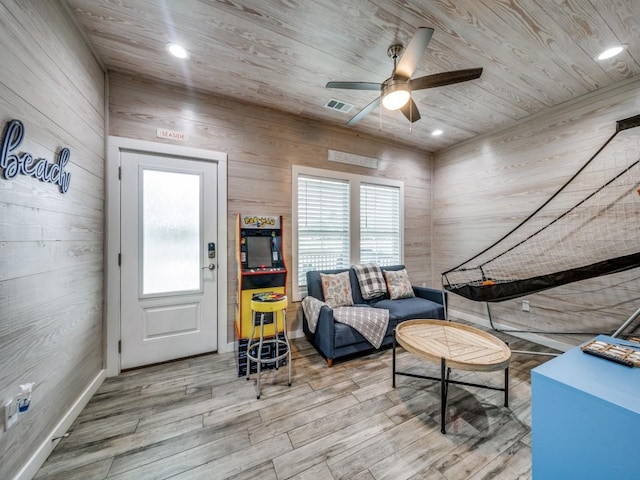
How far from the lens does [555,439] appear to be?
1079 millimetres

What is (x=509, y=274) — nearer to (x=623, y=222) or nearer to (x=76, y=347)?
(x=623, y=222)

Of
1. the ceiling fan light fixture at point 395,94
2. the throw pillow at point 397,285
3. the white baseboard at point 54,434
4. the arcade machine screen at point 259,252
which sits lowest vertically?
the white baseboard at point 54,434

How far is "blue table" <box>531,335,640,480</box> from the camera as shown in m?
0.91

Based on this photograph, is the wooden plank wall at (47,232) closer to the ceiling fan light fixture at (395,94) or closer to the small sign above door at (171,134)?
the small sign above door at (171,134)

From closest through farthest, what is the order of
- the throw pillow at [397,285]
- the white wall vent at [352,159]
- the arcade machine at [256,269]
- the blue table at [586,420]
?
the blue table at [586,420], the arcade machine at [256,269], the throw pillow at [397,285], the white wall vent at [352,159]

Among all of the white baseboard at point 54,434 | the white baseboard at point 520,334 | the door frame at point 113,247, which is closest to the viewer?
the white baseboard at point 54,434

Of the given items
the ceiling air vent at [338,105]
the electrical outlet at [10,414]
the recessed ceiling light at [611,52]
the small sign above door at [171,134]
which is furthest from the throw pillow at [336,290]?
the recessed ceiling light at [611,52]

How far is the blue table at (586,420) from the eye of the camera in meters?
0.91

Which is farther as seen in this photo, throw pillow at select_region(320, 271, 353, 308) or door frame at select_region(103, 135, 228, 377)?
throw pillow at select_region(320, 271, 353, 308)

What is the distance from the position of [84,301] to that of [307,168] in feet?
8.84

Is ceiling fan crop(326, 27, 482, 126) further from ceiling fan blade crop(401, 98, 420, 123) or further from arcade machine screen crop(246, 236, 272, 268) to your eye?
arcade machine screen crop(246, 236, 272, 268)

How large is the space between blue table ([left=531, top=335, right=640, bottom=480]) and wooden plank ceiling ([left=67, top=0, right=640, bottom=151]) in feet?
7.75

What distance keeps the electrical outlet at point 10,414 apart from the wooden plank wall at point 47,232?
0.02 m

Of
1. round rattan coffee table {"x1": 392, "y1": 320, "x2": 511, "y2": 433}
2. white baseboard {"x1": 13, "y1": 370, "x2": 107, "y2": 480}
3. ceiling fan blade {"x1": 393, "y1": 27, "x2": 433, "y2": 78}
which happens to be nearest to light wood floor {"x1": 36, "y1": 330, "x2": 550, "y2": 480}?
white baseboard {"x1": 13, "y1": 370, "x2": 107, "y2": 480}
